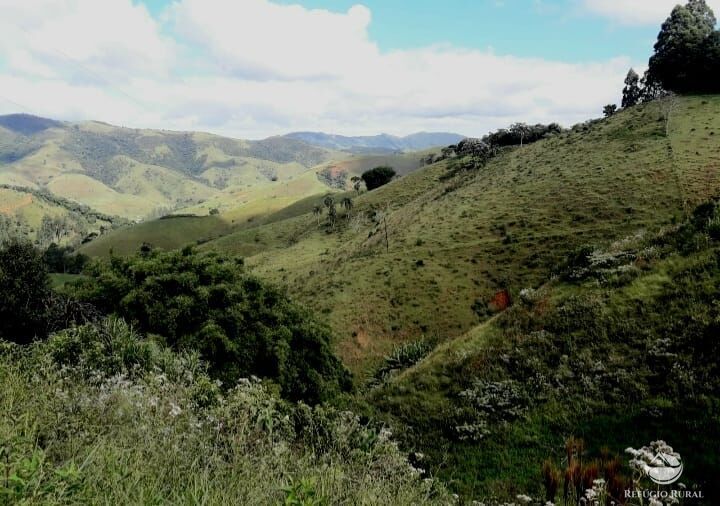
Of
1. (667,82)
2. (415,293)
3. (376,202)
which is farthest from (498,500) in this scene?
(667,82)

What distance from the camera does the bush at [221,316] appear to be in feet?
68.5

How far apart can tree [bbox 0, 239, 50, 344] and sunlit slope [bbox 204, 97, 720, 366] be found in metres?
22.2

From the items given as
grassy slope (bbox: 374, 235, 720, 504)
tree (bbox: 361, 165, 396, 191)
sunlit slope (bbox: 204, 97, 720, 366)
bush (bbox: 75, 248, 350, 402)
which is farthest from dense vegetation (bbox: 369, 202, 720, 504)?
tree (bbox: 361, 165, 396, 191)

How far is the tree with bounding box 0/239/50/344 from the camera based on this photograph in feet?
65.4

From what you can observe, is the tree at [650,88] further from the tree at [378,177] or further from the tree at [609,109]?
the tree at [378,177]

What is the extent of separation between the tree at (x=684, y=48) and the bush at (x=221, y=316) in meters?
91.2

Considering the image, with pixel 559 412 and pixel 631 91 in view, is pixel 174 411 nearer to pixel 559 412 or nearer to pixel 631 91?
pixel 559 412

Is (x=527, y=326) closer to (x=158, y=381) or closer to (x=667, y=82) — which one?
(x=158, y=381)

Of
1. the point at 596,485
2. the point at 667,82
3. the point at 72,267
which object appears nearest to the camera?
the point at 596,485

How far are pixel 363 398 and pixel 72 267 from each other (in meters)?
122

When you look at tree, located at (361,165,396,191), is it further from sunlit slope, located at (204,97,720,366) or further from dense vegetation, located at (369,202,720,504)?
dense vegetation, located at (369,202,720,504)

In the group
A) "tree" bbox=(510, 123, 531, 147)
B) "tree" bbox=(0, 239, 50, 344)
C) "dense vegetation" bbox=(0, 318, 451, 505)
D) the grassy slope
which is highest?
"tree" bbox=(510, 123, 531, 147)

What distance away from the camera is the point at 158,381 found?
26.2 ft

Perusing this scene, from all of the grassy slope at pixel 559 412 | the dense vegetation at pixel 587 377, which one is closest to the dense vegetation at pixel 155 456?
the grassy slope at pixel 559 412
